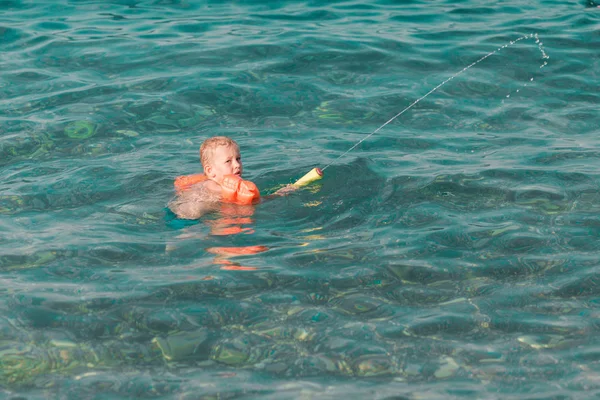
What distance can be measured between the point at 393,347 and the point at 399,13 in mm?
9384

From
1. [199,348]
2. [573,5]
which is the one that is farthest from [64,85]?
[573,5]

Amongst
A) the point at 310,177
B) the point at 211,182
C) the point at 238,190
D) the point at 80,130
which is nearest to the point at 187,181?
the point at 211,182

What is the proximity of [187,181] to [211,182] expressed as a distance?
33 centimetres

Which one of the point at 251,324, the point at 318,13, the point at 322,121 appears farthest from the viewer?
the point at 318,13

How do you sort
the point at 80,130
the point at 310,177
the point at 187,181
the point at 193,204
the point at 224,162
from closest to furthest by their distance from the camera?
the point at 193,204 < the point at 224,162 < the point at 310,177 < the point at 187,181 < the point at 80,130

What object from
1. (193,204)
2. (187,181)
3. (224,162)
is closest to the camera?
(193,204)

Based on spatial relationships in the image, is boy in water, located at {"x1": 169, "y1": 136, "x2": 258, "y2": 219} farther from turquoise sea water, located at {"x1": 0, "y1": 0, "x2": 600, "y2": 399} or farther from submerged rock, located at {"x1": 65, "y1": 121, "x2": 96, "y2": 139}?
submerged rock, located at {"x1": 65, "y1": 121, "x2": 96, "y2": 139}

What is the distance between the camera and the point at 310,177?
796 cm

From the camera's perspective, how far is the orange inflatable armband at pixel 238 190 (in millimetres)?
7664

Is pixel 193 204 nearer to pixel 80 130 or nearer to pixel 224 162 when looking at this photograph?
pixel 224 162

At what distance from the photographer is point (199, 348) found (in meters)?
5.60

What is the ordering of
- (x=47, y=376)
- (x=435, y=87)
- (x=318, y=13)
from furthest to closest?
(x=318, y=13), (x=435, y=87), (x=47, y=376)

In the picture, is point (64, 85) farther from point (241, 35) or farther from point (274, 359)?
point (274, 359)

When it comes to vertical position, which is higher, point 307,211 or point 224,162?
point 224,162
